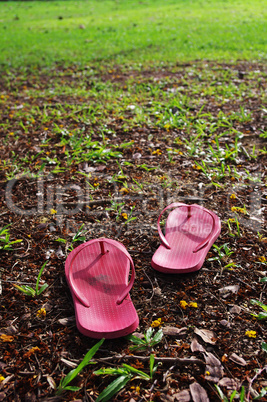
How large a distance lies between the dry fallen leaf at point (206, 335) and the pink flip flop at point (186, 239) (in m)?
0.32

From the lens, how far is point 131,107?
12.0ft

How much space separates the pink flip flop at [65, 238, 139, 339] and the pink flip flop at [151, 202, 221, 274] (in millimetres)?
218

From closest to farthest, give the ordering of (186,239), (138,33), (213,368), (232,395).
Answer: (232,395), (213,368), (186,239), (138,33)

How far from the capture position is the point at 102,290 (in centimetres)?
167

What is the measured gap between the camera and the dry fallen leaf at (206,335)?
1483 mm

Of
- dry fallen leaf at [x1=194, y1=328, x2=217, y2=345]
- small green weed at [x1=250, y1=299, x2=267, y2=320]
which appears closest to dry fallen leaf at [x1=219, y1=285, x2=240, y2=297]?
small green weed at [x1=250, y1=299, x2=267, y2=320]

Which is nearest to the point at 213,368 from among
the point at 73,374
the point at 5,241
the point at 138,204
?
the point at 73,374

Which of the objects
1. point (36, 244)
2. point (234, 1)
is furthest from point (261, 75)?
point (234, 1)

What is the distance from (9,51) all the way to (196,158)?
4.80m

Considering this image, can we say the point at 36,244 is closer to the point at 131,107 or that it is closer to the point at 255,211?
the point at 255,211

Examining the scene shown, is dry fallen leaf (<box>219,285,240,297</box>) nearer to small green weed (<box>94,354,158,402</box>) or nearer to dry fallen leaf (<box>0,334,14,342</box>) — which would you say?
small green weed (<box>94,354,158,402</box>)

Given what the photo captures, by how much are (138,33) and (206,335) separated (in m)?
6.38

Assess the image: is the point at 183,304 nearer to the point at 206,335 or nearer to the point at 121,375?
the point at 206,335

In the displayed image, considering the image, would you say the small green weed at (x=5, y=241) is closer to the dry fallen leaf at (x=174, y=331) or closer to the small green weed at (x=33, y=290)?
the small green weed at (x=33, y=290)
